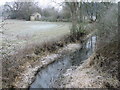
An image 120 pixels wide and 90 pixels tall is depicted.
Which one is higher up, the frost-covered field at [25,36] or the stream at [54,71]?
the frost-covered field at [25,36]

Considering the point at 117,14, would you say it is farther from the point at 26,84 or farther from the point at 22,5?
the point at 22,5

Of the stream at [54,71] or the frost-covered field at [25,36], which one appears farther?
the frost-covered field at [25,36]

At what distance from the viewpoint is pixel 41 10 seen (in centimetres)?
5650

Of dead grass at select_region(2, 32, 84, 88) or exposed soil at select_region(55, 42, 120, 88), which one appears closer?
exposed soil at select_region(55, 42, 120, 88)

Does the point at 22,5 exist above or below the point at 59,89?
above

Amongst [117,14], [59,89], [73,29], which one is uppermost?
[117,14]

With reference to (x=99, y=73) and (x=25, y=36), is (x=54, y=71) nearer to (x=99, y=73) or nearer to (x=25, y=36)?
(x=99, y=73)

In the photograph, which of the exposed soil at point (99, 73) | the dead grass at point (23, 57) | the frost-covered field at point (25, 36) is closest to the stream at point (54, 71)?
the exposed soil at point (99, 73)

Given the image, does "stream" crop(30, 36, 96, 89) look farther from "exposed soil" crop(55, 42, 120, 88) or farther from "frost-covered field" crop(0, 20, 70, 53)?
"frost-covered field" crop(0, 20, 70, 53)

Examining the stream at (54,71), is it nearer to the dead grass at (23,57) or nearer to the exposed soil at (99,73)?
the exposed soil at (99,73)

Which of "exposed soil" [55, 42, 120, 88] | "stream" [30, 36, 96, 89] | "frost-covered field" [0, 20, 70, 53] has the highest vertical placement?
"frost-covered field" [0, 20, 70, 53]

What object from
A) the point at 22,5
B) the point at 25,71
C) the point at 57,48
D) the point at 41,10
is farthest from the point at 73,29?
the point at 41,10

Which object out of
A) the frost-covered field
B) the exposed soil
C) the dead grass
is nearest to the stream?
the exposed soil

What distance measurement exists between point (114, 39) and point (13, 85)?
21.1 feet
